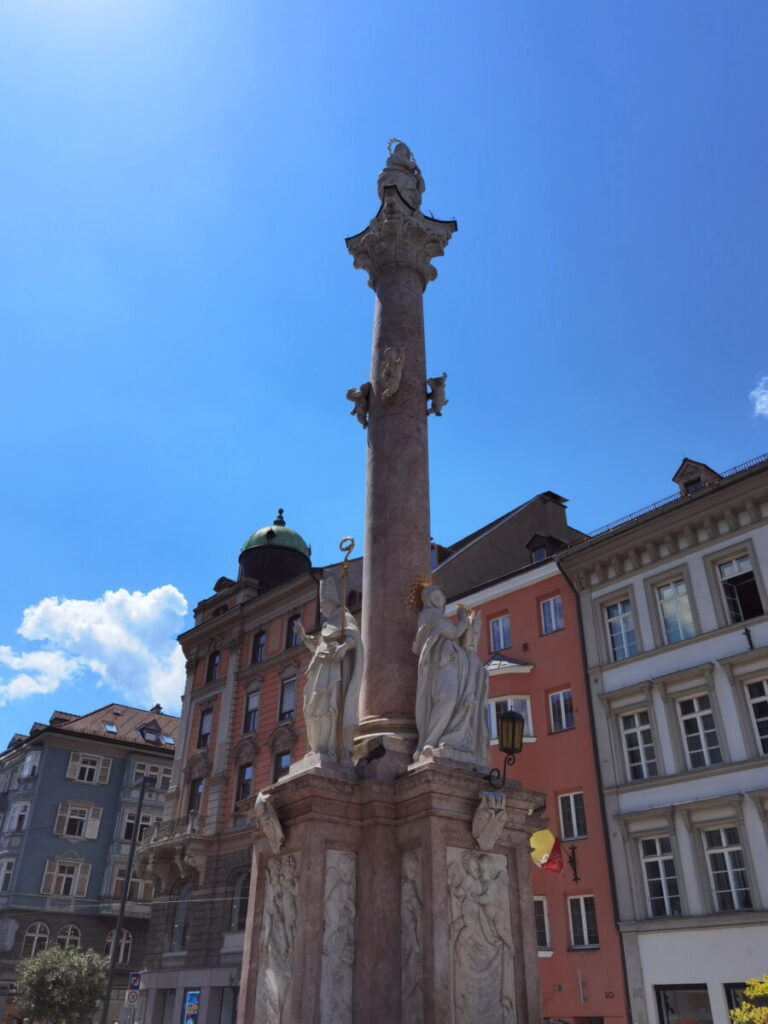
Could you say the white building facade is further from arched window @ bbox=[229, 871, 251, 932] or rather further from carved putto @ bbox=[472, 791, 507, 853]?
arched window @ bbox=[229, 871, 251, 932]

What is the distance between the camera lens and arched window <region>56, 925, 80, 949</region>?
147 feet

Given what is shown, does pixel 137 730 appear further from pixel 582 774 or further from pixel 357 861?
pixel 357 861

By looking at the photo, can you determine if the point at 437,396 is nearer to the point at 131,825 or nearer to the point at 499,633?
the point at 499,633

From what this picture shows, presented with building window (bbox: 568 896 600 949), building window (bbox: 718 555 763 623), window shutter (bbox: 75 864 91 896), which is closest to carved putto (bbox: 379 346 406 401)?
building window (bbox: 718 555 763 623)

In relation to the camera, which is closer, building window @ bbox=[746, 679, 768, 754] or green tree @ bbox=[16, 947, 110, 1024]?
building window @ bbox=[746, 679, 768, 754]

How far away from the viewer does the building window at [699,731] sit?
2097cm

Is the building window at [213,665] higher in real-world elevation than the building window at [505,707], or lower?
higher

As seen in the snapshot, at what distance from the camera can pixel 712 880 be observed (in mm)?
19750

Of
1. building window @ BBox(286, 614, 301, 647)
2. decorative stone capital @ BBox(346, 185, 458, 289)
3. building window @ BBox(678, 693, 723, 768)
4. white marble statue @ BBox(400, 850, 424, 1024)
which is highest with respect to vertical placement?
building window @ BBox(286, 614, 301, 647)

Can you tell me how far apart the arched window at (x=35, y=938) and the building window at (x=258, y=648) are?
19.6 meters

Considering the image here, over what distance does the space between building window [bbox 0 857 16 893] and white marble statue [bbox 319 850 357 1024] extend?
44.1 metres

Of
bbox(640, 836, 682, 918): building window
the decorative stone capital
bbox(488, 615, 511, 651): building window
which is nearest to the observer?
the decorative stone capital

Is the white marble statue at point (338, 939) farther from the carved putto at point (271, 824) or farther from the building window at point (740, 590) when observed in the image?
the building window at point (740, 590)

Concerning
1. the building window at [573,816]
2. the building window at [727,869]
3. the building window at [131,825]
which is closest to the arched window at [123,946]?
the building window at [131,825]
